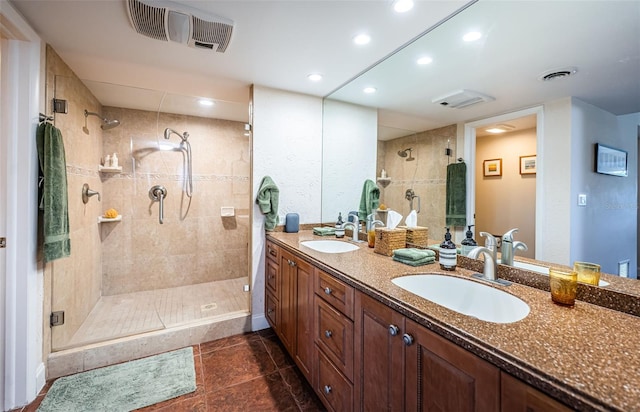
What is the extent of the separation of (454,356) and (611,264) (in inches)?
31.1

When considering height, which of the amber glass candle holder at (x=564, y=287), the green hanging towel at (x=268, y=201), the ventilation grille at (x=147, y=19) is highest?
the ventilation grille at (x=147, y=19)

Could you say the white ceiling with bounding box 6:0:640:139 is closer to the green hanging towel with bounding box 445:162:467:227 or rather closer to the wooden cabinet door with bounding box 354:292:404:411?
the green hanging towel with bounding box 445:162:467:227

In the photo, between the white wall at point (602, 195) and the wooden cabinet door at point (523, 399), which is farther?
the white wall at point (602, 195)

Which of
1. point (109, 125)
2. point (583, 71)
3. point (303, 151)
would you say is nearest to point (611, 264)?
point (583, 71)

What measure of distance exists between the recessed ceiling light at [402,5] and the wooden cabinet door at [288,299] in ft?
5.10

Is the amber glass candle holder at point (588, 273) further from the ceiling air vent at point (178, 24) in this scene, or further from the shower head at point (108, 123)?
the shower head at point (108, 123)

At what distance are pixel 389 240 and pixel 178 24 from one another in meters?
1.78

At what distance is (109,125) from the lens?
2.96 m

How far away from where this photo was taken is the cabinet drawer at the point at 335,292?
1243 mm

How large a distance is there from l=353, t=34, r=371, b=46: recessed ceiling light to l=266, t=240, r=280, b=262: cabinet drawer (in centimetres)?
157

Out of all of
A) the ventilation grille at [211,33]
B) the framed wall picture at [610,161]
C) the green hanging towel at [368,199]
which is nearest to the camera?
the framed wall picture at [610,161]

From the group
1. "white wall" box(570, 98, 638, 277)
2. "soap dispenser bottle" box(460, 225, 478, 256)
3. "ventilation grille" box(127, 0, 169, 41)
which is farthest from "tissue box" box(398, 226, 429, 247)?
"ventilation grille" box(127, 0, 169, 41)

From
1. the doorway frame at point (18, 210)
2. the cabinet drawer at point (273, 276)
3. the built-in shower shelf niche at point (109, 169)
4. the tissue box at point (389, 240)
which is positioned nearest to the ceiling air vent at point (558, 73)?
the tissue box at point (389, 240)

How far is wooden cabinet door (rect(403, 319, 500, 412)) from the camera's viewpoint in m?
0.68
